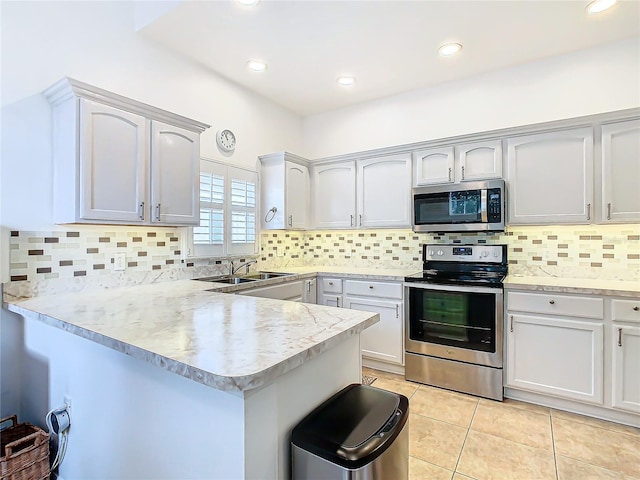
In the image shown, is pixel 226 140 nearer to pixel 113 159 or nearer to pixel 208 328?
pixel 113 159

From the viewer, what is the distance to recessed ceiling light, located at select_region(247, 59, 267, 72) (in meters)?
2.89

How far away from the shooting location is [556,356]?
2363 mm

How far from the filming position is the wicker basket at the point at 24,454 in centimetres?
146

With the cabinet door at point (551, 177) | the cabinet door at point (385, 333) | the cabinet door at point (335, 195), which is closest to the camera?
the cabinet door at point (551, 177)

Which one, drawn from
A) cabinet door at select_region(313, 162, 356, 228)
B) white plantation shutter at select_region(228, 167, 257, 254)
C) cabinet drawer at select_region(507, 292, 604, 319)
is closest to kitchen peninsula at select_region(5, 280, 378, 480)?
white plantation shutter at select_region(228, 167, 257, 254)

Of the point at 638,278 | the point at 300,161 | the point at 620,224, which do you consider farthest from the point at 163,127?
the point at 638,278

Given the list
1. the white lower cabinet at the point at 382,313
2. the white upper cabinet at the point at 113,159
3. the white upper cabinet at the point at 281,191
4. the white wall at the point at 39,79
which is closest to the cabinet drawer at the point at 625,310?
the white lower cabinet at the point at 382,313

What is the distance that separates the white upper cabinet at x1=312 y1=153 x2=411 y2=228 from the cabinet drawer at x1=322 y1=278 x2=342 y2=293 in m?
0.63

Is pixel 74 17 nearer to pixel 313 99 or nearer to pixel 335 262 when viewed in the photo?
pixel 313 99

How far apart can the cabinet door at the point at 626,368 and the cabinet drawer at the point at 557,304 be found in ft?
0.49

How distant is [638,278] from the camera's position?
2.51m

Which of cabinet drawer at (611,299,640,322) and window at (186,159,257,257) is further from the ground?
window at (186,159,257,257)

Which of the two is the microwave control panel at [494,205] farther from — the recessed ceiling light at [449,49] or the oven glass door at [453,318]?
the recessed ceiling light at [449,49]

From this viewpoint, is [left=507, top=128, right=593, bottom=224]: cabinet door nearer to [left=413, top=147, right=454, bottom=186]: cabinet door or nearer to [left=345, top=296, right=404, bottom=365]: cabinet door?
[left=413, top=147, right=454, bottom=186]: cabinet door
